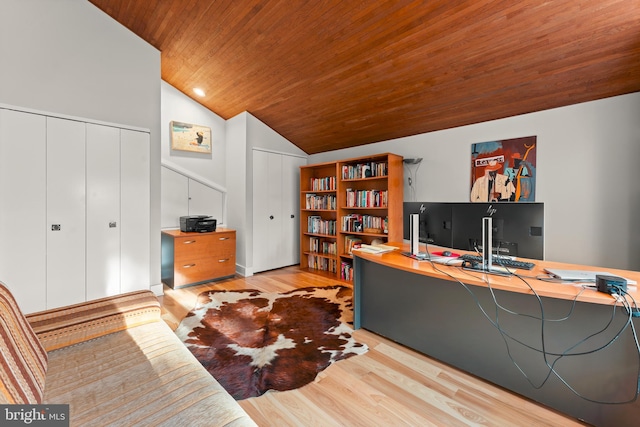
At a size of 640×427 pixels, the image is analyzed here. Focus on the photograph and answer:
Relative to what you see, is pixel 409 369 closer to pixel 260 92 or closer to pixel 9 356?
pixel 9 356

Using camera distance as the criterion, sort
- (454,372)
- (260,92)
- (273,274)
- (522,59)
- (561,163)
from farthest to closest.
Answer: (273,274) < (260,92) < (561,163) < (522,59) < (454,372)

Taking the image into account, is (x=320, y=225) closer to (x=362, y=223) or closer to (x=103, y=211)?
(x=362, y=223)

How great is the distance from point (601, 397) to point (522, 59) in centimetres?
240

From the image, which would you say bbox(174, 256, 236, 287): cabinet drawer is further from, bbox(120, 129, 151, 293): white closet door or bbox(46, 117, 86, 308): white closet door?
bbox(46, 117, 86, 308): white closet door

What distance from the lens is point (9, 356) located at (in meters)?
0.94

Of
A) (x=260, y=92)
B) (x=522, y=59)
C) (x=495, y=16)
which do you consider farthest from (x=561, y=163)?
(x=260, y=92)

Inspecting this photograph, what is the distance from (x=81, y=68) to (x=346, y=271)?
405 cm

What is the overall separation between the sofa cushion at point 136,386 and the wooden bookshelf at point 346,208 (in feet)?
9.36

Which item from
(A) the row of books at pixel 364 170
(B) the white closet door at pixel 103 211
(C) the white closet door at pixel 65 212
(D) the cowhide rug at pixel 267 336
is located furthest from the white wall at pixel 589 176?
(C) the white closet door at pixel 65 212

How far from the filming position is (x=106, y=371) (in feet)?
4.07

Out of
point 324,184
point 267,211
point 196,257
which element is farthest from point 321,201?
point 196,257

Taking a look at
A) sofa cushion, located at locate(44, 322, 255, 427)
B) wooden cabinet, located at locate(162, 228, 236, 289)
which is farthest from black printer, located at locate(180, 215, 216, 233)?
sofa cushion, located at locate(44, 322, 255, 427)

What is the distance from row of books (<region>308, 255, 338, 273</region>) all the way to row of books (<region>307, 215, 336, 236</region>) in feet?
1.52

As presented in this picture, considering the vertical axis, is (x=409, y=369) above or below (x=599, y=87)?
below
